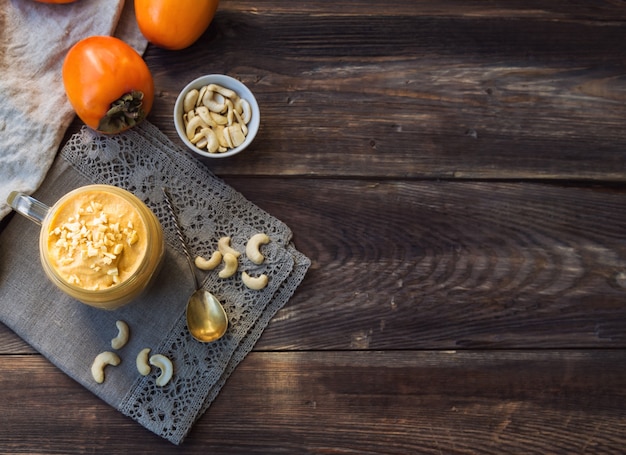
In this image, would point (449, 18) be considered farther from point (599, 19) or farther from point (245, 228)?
point (245, 228)

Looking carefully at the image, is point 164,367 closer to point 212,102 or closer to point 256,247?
point 256,247

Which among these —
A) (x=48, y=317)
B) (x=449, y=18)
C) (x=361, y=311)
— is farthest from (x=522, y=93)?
(x=48, y=317)

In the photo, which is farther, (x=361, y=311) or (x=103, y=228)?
(x=361, y=311)

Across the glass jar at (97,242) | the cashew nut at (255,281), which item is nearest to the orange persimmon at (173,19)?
the glass jar at (97,242)

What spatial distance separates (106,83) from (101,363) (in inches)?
16.5

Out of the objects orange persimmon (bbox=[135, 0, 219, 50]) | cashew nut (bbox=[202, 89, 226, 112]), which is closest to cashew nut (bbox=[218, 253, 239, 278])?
cashew nut (bbox=[202, 89, 226, 112])

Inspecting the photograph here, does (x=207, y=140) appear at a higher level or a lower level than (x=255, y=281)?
higher

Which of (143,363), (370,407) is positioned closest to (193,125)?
(143,363)

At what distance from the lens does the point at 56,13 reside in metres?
1.01

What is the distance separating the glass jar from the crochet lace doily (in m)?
0.11

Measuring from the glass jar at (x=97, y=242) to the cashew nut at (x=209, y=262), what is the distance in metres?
0.09

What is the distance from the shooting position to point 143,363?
957 millimetres

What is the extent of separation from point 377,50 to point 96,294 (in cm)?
60

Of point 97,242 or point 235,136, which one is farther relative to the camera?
point 235,136
